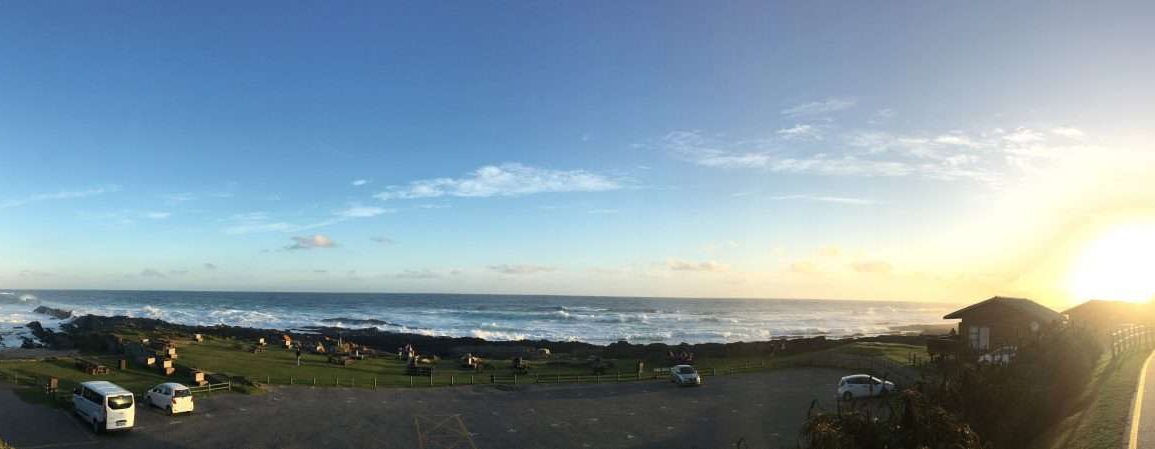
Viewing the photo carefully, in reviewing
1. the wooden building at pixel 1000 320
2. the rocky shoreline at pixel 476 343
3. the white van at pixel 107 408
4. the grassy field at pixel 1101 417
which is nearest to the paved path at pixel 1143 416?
the grassy field at pixel 1101 417

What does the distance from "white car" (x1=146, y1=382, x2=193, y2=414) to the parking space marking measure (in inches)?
403

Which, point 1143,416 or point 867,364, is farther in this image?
point 867,364

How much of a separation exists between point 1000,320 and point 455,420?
34106 millimetres

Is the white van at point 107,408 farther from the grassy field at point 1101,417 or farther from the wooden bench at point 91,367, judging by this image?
the grassy field at point 1101,417

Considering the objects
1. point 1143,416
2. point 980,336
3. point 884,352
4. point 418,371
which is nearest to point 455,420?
point 418,371

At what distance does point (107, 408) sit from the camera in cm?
2525

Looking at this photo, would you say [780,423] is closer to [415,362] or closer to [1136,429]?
[1136,429]

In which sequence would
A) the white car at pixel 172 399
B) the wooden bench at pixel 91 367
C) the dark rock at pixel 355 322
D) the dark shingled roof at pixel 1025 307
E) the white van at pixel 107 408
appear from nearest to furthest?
the white van at pixel 107 408
the white car at pixel 172 399
the wooden bench at pixel 91 367
the dark shingled roof at pixel 1025 307
the dark rock at pixel 355 322

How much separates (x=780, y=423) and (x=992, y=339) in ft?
67.9

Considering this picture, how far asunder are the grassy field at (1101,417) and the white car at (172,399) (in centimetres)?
3198

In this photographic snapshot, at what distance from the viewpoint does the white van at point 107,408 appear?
25.3 metres

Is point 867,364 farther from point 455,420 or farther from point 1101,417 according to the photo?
point 1101,417

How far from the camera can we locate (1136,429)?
12.2 meters

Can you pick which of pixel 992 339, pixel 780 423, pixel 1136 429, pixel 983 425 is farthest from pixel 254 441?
pixel 992 339
